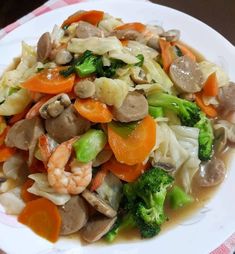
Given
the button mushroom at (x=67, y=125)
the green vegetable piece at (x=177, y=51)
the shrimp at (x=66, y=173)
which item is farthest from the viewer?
the green vegetable piece at (x=177, y=51)

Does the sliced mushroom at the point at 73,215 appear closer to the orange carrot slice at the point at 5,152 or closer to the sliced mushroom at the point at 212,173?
the orange carrot slice at the point at 5,152

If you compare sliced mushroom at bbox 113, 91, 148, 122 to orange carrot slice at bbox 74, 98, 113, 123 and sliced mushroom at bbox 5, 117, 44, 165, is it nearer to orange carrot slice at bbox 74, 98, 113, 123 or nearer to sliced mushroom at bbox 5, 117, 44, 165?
orange carrot slice at bbox 74, 98, 113, 123

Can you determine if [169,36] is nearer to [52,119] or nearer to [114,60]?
[114,60]

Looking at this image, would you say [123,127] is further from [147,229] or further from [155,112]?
[147,229]

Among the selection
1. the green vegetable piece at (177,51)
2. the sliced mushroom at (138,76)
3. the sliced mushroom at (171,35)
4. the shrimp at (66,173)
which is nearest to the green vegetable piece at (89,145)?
the shrimp at (66,173)

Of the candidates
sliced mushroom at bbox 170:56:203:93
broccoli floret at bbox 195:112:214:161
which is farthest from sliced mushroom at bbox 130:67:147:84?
broccoli floret at bbox 195:112:214:161
